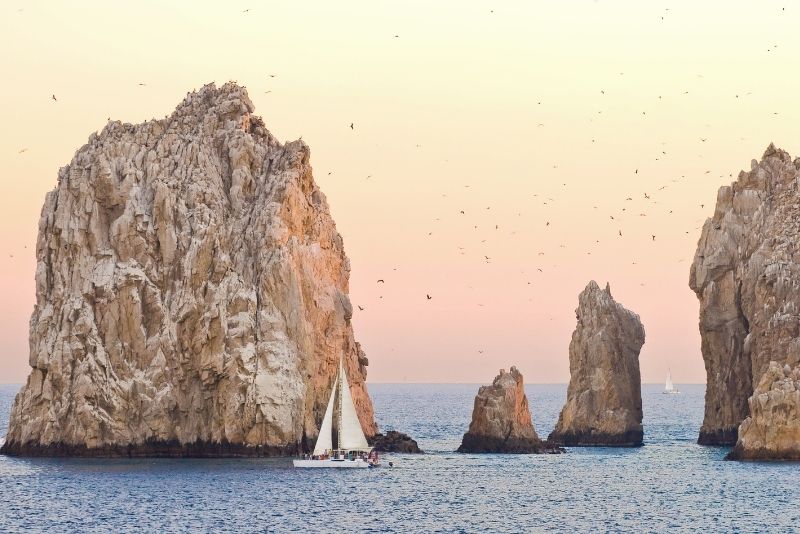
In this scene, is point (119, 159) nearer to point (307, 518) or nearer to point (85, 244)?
point (85, 244)

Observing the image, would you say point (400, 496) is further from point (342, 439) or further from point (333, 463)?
point (342, 439)

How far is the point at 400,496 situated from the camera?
322 feet

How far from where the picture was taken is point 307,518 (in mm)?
86438

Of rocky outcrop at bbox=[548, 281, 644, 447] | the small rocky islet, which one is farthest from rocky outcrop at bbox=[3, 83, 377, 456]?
rocky outcrop at bbox=[548, 281, 644, 447]

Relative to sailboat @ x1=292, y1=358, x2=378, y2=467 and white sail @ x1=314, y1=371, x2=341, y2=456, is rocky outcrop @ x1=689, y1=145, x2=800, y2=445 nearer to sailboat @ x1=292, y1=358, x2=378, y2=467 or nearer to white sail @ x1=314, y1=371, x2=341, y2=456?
sailboat @ x1=292, y1=358, x2=378, y2=467

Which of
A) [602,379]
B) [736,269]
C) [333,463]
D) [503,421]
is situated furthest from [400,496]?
[736,269]

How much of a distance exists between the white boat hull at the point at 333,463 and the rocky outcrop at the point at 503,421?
16977 millimetres

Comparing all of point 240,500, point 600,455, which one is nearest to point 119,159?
point 240,500

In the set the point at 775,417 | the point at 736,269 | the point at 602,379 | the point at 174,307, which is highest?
the point at 736,269

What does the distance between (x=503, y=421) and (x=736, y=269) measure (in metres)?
25.9

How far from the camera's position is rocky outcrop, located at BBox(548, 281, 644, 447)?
144 meters

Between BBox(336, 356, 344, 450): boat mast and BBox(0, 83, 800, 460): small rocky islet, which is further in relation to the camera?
BBox(336, 356, 344, 450): boat mast

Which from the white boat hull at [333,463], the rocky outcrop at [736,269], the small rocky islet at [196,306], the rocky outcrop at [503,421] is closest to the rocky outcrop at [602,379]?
the rocky outcrop at [736,269]

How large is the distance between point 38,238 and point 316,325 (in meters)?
20.9
